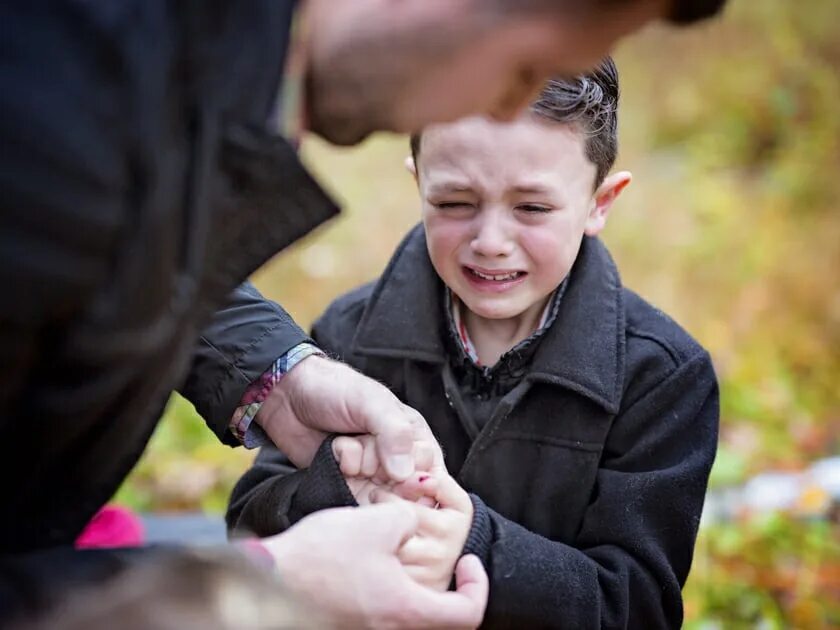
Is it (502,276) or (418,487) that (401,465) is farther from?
(502,276)

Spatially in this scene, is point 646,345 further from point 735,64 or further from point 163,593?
point 735,64

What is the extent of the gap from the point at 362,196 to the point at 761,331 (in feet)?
7.22

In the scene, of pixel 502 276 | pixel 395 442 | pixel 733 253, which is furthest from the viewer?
pixel 733 253

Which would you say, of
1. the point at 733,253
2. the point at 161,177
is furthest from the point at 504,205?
the point at 733,253

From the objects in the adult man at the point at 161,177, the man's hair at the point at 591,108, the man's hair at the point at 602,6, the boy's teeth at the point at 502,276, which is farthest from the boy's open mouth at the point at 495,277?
the man's hair at the point at 602,6

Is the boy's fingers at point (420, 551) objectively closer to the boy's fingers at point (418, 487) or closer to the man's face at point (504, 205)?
the boy's fingers at point (418, 487)

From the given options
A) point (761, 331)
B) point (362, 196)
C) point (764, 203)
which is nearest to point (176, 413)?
point (362, 196)

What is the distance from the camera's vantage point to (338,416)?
2025 mm

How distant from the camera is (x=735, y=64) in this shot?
6.06 metres

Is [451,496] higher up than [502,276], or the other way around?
[502,276]

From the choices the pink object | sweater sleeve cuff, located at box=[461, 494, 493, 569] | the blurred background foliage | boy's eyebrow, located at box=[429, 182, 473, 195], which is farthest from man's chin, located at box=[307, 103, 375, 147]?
the blurred background foliage

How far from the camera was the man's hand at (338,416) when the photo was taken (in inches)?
76.0

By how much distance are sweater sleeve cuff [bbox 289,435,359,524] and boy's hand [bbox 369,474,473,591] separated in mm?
62

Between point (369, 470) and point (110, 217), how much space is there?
0.91 meters
